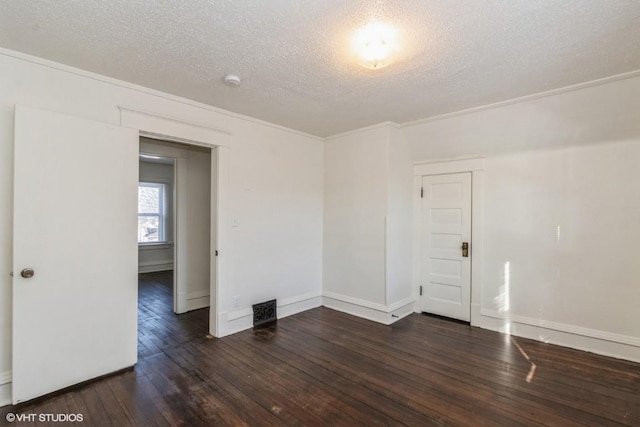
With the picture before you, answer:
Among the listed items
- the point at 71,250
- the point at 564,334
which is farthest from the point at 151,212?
the point at 564,334

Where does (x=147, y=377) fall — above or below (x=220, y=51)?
below

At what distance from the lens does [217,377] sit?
2.60m

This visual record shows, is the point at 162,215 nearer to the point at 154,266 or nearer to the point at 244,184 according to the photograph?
the point at 154,266

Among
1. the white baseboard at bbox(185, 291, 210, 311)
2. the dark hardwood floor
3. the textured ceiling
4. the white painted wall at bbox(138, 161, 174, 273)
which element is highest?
the textured ceiling

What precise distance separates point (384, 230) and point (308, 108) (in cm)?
180

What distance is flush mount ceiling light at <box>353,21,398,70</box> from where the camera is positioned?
1985 mm

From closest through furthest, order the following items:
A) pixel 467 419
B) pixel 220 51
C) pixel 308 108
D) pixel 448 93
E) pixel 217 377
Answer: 1. pixel 467 419
2. pixel 220 51
3. pixel 217 377
4. pixel 448 93
5. pixel 308 108

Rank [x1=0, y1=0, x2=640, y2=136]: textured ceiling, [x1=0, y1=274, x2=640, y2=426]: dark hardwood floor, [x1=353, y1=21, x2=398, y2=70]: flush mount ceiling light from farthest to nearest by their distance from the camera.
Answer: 1. [x1=0, y1=274, x2=640, y2=426]: dark hardwood floor
2. [x1=353, y1=21, x2=398, y2=70]: flush mount ceiling light
3. [x1=0, y1=0, x2=640, y2=136]: textured ceiling

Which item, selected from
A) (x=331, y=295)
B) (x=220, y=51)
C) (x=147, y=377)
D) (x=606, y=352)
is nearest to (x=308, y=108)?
(x=220, y=51)

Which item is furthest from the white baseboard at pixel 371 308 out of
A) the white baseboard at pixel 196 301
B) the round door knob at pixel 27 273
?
the round door knob at pixel 27 273

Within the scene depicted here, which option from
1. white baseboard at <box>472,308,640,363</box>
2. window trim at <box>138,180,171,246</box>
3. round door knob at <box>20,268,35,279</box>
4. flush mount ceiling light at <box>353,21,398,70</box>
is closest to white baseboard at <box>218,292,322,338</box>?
round door knob at <box>20,268,35,279</box>

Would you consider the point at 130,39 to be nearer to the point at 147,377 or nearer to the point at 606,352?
the point at 147,377

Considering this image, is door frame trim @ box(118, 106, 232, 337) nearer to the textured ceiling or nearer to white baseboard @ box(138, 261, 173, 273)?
the textured ceiling

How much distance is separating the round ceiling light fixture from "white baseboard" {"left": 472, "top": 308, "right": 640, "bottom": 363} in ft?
12.2
